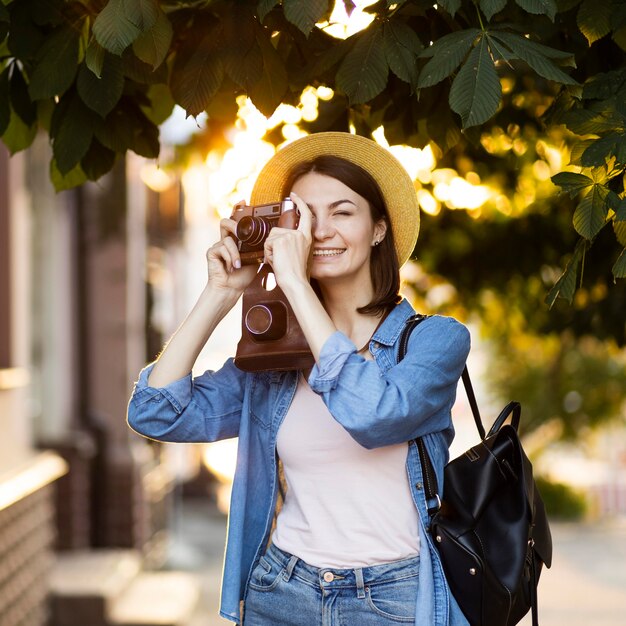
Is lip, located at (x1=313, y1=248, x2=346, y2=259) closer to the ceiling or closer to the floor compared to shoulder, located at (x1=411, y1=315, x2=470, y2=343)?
closer to the ceiling

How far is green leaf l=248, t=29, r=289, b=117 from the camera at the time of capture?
249cm

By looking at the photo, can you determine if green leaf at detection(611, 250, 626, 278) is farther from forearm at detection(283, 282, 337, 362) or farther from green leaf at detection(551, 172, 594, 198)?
forearm at detection(283, 282, 337, 362)

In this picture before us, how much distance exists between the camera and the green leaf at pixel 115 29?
2.09 m

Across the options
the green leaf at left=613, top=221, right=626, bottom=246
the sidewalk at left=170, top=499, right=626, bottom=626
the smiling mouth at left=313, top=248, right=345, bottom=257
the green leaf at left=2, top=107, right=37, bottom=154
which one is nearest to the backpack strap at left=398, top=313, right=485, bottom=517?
the smiling mouth at left=313, top=248, right=345, bottom=257

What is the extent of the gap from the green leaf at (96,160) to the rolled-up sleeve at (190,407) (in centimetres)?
69

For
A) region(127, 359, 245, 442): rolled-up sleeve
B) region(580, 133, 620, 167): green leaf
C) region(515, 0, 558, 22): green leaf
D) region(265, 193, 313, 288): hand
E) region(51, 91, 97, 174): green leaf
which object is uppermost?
region(515, 0, 558, 22): green leaf

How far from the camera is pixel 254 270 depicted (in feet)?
8.36

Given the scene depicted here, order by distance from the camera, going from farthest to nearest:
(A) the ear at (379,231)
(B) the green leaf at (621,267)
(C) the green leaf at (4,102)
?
(C) the green leaf at (4,102)
(A) the ear at (379,231)
(B) the green leaf at (621,267)

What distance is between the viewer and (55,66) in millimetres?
2465

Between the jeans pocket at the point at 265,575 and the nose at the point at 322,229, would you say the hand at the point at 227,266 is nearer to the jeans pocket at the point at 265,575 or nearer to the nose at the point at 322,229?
the nose at the point at 322,229

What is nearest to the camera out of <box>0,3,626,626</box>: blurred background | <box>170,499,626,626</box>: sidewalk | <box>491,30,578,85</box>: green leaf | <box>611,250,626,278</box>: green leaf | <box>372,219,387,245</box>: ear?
<box>491,30,578,85</box>: green leaf

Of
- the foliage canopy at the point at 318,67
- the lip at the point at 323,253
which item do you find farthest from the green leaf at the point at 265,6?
the lip at the point at 323,253

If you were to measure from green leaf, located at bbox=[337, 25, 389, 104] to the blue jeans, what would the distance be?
106 centimetres

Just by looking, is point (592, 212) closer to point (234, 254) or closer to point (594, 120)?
point (594, 120)
